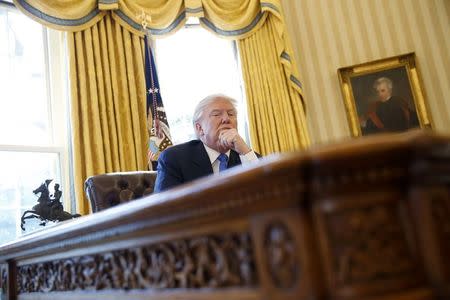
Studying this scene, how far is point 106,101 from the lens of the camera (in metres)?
4.54

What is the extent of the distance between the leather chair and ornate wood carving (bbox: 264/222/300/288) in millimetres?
2228

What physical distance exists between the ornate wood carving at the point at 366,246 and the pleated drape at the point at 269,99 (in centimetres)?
450

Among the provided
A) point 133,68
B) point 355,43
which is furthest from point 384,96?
point 133,68

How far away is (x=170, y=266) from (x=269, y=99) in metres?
4.46

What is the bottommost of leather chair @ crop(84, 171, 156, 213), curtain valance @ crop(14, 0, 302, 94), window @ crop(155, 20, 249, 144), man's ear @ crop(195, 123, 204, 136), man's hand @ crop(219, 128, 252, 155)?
leather chair @ crop(84, 171, 156, 213)

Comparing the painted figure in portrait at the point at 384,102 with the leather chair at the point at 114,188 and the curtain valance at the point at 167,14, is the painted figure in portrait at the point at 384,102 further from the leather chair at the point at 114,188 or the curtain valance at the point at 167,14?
the leather chair at the point at 114,188

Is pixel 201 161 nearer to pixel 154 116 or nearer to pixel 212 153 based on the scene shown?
pixel 212 153

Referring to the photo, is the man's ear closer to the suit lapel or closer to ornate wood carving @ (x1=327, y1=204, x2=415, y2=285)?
the suit lapel

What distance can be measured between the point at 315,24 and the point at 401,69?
1152 millimetres

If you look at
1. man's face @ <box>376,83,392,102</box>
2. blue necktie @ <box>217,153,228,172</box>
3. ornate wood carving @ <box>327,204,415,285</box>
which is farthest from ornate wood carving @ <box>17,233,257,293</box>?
man's face @ <box>376,83,392,102</box>

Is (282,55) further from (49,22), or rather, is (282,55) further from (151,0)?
(49,22)

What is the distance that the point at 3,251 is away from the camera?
1.80 m

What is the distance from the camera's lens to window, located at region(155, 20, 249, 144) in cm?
517

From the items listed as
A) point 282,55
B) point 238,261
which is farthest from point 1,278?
point 282,55
